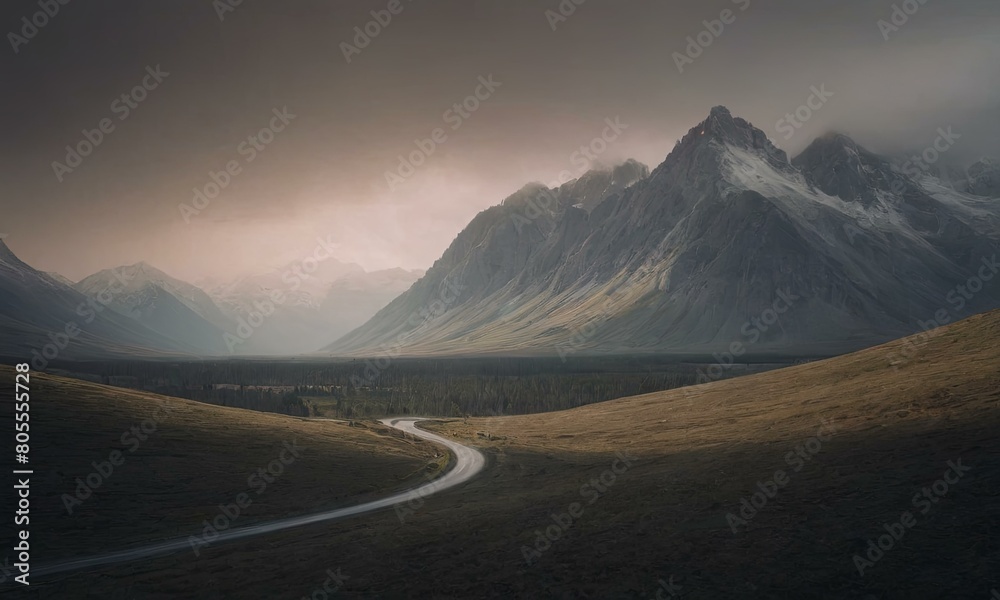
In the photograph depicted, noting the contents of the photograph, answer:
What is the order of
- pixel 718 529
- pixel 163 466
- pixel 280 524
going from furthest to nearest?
pixel 163 466
pixel 280 524
pixel 718 529

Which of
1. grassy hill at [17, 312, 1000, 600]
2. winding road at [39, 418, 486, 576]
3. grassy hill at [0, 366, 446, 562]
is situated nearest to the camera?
grassy hill at [17, 312, 1000, 600]

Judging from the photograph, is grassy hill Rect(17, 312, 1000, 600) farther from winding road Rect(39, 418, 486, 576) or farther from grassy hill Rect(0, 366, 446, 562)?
grassy hill Rect(0, 366, 446, 562)

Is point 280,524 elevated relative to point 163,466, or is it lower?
lower

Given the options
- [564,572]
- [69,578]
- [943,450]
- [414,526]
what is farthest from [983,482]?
[69,578]

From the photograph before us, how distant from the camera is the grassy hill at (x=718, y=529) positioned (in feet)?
103

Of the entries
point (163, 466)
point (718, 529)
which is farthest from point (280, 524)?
point (718, 529)

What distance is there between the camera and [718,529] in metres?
37.8

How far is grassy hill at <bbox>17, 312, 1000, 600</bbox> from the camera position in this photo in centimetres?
3128

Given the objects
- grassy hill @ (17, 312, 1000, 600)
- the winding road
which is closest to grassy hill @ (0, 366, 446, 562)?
the winding road

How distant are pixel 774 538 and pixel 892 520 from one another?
6.69 meters

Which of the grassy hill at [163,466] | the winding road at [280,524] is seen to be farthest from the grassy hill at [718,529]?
the grassy hill at [163,466]

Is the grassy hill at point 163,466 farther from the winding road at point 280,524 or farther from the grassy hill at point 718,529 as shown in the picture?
the grassy hill at point 718,529

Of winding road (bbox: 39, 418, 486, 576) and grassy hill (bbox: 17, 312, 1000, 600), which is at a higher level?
winding road (bbox: 39, 418, 486, 576)

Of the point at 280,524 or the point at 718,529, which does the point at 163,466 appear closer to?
the point at 280,524
